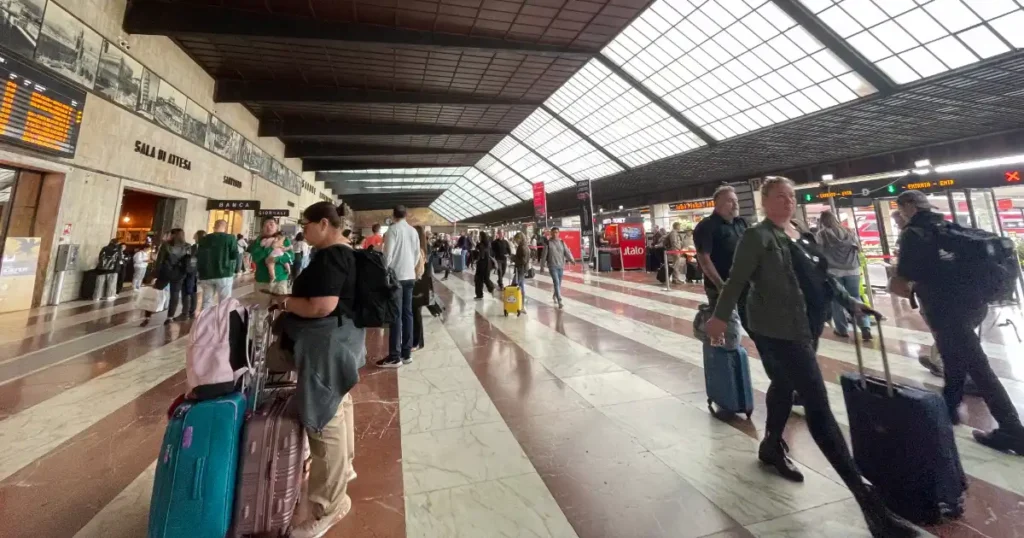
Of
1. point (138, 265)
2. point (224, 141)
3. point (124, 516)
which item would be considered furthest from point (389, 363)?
point (224, 141)

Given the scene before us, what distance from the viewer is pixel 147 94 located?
33.9 feet

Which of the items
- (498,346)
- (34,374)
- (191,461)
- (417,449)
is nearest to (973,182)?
(498,346)

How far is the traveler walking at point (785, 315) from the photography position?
5.62 ft

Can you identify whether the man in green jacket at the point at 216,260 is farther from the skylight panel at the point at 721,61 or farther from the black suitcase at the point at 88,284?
the skylight panel at the point at 721,61

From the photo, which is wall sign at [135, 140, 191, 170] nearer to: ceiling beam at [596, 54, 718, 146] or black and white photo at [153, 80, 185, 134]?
black and white photo at [153, 80, 185, 134]

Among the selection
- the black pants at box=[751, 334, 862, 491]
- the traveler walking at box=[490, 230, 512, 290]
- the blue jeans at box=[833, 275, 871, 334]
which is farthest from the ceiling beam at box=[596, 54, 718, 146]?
the black pants at box=[751, 334, 862, 491]

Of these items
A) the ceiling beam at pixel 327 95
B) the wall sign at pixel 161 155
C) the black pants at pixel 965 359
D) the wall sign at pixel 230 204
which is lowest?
the black pants at pixel 965 359

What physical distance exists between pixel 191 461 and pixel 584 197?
14549 mm

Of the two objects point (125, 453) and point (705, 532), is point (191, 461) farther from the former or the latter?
point (705, 532)

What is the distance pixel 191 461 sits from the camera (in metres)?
1.38

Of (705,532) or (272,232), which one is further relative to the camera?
(272,232)

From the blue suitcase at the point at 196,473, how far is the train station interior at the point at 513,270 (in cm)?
1

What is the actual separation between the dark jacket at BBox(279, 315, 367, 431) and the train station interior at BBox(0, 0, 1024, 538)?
7.7 inches

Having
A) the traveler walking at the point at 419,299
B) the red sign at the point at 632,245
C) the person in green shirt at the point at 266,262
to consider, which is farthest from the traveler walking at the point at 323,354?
the red sign at the point at 632,245
